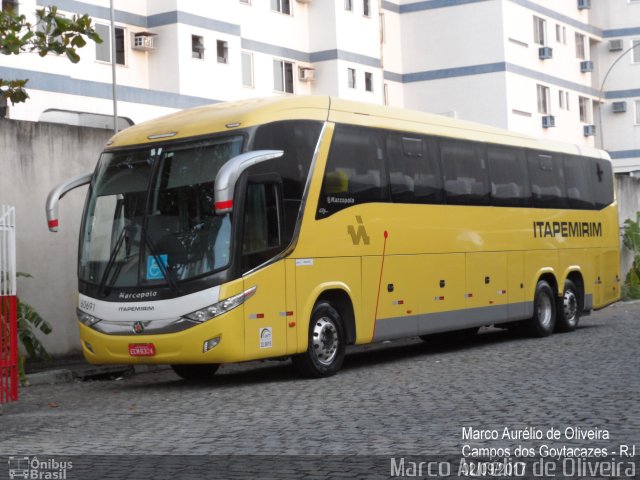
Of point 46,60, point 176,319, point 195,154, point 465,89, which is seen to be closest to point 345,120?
point 195,154

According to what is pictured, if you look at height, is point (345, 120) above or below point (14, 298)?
above

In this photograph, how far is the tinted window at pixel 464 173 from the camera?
1970cm

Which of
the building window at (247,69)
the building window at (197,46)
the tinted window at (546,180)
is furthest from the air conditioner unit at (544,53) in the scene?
the tinted window at (546,180)

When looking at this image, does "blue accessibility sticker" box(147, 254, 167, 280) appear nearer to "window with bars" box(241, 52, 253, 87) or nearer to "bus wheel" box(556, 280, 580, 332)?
"bus wheel" box(556, 280, 580, 332)

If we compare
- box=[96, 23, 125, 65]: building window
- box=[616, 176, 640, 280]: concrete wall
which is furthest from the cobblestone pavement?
box=[96, 23, 125, 65]: building window

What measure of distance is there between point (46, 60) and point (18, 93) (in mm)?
22548

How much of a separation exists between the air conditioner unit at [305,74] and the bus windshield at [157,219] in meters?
32.4

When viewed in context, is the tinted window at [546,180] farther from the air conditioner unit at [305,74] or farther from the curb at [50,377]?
the air conditioner unit at [305,74]

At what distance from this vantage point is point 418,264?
18688 mm

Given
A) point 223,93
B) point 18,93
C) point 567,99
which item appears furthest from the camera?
point 567,99

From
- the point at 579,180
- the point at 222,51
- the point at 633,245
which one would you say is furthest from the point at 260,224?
the point at 222,51

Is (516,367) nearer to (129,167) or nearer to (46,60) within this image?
(129,167)

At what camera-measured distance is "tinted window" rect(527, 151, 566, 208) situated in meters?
22.8

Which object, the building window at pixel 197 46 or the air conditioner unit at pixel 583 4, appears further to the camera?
the air conditioner unit at pixel 583 4
